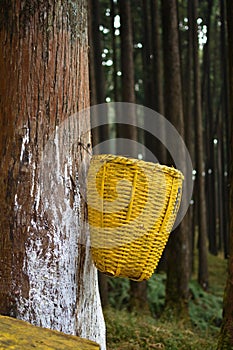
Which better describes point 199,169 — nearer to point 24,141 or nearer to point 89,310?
point 89,310

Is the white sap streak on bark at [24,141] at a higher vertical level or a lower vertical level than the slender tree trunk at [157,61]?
lower

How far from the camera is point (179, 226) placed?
8250 mm

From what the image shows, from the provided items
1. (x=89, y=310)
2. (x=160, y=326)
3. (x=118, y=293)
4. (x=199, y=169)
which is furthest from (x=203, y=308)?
(x=89, y=310)

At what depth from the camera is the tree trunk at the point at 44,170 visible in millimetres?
3434

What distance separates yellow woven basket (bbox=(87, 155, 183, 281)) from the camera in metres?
3.28

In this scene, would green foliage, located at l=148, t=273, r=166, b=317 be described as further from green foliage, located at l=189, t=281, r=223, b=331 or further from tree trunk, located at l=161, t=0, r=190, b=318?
tree trunk, located at l=161, t=0, r=190, b=318

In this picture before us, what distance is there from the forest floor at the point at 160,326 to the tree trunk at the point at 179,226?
17.1 inches

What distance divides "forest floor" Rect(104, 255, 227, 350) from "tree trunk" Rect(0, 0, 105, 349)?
191 centimetres

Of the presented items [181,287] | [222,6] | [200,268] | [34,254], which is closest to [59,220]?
[34,254]

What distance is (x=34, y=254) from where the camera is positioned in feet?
11.3

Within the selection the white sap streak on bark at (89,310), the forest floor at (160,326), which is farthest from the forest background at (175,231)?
the white sap streak on bark at (89,310)

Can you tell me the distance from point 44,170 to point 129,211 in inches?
24.2

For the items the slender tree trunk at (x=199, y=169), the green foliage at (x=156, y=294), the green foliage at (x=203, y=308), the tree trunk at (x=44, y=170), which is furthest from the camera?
the slender tree trunk at (x=199, y=169)

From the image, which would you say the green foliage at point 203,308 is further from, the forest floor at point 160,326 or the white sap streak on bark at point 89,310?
the white sap streak on bark at point 89,310
